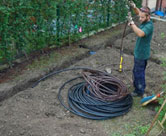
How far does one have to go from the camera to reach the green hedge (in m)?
5.32

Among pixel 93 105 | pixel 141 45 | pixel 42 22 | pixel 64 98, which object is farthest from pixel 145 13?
pixel 42 22

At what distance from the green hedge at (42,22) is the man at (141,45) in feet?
8.37

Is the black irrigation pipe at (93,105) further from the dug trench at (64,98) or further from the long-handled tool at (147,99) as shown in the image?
the long-handled tool at (147,99)

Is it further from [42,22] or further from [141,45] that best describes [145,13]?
[42,22]

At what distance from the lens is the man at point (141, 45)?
14.2 ft

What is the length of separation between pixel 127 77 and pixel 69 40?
234 cm

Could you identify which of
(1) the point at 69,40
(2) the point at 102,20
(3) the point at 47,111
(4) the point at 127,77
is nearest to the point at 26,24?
(1) the point at 69,40

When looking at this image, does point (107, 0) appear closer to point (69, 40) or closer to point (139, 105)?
point (69, 40)

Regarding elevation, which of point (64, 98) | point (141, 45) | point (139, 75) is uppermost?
point (141, 45)

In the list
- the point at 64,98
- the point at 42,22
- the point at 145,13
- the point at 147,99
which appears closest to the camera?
the point at 145,13

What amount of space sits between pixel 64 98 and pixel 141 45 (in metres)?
1.90

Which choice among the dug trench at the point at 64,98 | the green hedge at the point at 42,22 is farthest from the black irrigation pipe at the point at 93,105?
the green hedge at the point at 42,22

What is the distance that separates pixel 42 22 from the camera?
6.16 m

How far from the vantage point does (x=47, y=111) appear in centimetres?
448
